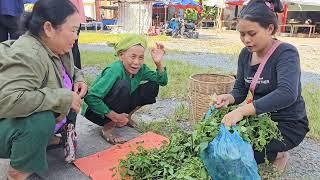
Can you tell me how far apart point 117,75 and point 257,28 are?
124 centimetres

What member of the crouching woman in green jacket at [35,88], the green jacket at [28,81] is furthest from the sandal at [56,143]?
the green jacket at [28,81]

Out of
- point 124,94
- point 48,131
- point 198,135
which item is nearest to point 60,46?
point 48,131

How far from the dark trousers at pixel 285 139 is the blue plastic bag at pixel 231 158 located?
599 millimetres

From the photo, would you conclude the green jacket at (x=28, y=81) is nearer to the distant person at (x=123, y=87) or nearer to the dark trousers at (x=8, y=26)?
the distant person at (x=123, y=87)

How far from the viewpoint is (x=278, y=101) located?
2273 mm

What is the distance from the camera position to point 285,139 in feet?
8.45

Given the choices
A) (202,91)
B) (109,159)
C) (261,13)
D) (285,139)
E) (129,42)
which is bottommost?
(109,159)

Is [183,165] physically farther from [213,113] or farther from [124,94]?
[124,94]

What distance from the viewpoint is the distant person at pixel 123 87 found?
9.71 feet

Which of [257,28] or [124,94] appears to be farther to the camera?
[124,94]

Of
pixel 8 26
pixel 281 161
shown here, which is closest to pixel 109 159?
pixel 281 161

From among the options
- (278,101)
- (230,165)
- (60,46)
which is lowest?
(230,165)

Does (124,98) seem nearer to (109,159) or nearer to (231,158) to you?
(109,159)

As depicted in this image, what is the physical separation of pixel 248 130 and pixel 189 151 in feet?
1.45
